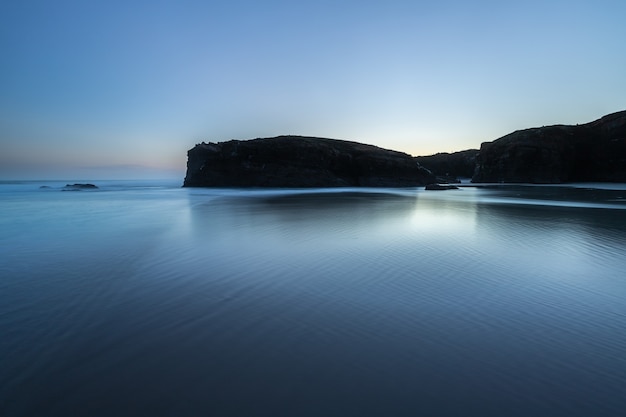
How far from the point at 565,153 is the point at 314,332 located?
285 feet

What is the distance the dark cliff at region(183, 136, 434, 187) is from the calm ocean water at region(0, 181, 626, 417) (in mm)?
53233

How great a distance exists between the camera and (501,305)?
15.1ft

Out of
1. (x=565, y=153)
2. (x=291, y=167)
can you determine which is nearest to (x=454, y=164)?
(x=565, y=153)

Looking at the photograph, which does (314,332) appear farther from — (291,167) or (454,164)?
(454,164)

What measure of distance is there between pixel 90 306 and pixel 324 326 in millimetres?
3439

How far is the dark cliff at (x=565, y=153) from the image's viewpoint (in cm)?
6538

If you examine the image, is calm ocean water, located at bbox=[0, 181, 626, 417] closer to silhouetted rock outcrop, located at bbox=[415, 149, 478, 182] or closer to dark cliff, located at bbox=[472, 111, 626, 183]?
dark cliff, located at bbox=[472, 111, 626, 183]

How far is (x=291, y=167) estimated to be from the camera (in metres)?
61.0

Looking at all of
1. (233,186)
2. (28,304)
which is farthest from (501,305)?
(233,186)

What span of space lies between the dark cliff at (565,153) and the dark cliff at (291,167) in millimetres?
21237

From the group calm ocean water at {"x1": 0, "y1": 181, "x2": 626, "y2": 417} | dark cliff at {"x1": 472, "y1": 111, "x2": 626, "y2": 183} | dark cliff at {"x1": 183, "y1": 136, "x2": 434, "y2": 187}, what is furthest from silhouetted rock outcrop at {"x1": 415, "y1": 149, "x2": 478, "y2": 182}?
calm ocean water at {"x1": 0, "y1": 181, "x2": 626, "y2": 417}

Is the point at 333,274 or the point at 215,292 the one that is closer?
the point at 215,292

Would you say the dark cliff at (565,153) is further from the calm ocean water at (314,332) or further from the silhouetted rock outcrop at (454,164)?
the calm ocean water at (314,332)

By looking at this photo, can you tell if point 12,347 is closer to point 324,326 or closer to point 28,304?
point 28,304
